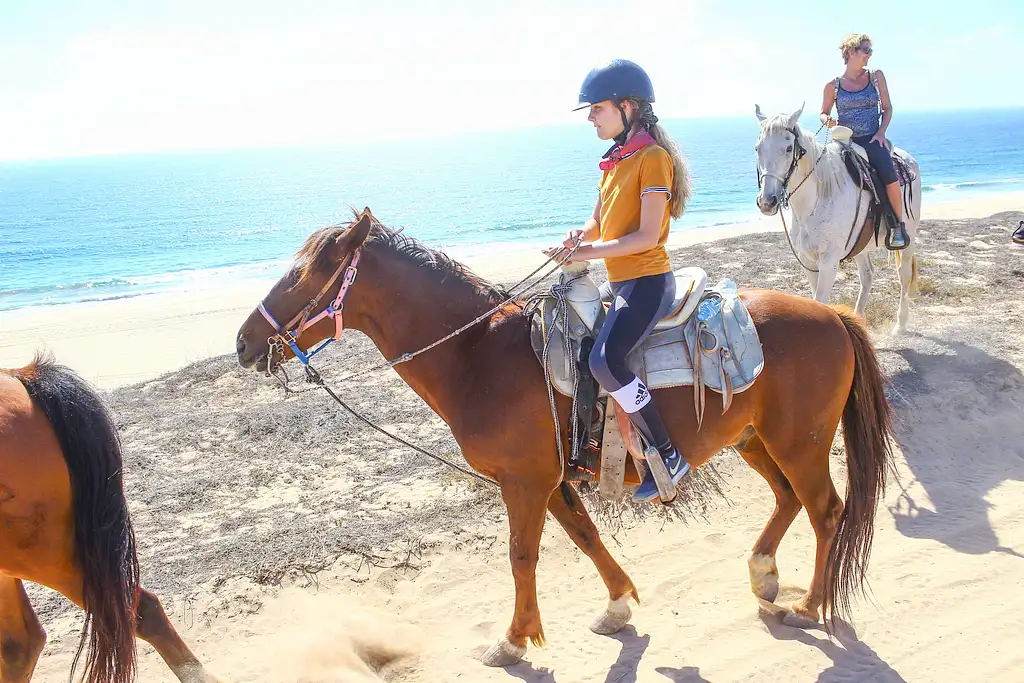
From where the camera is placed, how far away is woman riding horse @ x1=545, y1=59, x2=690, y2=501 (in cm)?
349

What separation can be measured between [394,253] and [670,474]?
190 centimetres

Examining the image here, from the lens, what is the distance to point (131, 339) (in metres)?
16.1

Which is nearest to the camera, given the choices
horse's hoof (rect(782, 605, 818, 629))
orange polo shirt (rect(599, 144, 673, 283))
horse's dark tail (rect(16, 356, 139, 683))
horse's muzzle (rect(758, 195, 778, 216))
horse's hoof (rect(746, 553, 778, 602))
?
horse's dark tail (rect(16, 356, 139, 683))

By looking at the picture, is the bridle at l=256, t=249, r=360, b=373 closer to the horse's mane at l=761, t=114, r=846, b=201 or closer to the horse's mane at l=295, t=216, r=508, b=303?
the horse's mane at l=295, t=216, r=508, b=303

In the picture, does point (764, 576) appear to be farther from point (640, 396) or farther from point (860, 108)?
point (860, 108)

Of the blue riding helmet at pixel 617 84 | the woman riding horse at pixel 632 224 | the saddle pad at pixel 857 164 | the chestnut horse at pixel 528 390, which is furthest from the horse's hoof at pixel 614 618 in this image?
the saddle pad at pixel 857 164

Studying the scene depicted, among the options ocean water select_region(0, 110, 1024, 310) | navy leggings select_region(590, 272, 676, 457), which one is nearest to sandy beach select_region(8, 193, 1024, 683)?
navy leggings select_region(590, 272, 676, 457)

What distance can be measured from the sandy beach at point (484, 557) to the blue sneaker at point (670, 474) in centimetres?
108

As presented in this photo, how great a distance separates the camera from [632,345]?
12.0 ft

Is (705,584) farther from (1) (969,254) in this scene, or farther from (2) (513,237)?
(2) (513,237)

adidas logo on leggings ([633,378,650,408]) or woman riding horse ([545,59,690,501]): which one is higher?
woman riding horse ([545,59,690,501])

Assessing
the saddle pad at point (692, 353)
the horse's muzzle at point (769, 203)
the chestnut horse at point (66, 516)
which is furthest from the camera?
the horse's muzzle at point (769, 203)

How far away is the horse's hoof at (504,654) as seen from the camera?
4.14 metres

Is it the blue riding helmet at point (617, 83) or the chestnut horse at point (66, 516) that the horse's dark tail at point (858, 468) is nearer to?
the blue riding helmet at point (617, 83)
